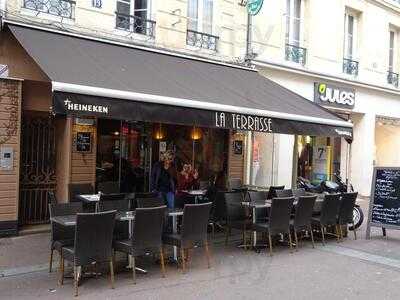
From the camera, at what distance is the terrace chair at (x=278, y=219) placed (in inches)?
326

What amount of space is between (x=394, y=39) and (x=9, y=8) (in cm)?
1487

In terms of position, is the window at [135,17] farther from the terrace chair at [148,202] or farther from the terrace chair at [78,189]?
the terrace chair at [148,202]

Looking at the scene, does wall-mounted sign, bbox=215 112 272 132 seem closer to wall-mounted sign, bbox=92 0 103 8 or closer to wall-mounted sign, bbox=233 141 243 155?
wall-mounted sign, bbox=92 0 103 8

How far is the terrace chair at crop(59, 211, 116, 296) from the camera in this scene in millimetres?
5844

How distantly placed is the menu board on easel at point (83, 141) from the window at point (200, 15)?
371 centimetres

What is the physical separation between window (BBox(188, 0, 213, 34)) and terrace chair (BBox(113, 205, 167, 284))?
6.56 m

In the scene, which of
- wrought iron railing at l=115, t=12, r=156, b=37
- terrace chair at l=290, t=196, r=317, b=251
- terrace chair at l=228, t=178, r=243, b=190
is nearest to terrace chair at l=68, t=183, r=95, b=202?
wrought iron railing at l=115, t=12, r=156, b=37

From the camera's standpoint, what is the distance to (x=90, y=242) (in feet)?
19.5

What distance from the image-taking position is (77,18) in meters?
9.64

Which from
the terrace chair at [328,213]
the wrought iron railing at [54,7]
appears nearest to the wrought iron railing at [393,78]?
the terrace chair at [328,213]

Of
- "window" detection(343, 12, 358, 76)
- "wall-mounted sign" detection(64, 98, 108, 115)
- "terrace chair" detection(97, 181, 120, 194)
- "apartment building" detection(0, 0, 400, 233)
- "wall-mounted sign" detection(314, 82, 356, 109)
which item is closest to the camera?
"wall-mounted sign" detection(64, 98, 108, 115)

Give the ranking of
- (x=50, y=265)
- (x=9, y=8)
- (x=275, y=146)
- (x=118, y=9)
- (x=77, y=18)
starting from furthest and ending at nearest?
(x=275, y=146) → (x=118, y=9) → (x=77, y=18) → (x=9, y=8) → (x=50, y=265)

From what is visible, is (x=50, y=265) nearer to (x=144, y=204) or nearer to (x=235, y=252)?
(x=144, y=204)

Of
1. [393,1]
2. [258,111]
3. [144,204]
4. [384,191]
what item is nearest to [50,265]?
[144,204]
